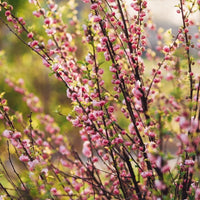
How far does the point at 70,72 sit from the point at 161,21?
11.9 meters

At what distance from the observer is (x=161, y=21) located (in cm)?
1275

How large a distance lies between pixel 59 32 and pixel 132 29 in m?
0.60

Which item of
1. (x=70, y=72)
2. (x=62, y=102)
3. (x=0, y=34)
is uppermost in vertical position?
(x=0, y=34)

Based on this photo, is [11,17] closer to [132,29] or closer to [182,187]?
[132,29]

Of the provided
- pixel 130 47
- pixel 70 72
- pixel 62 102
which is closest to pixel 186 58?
pixel 130 47

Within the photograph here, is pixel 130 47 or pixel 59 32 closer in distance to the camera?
pixel 130 47

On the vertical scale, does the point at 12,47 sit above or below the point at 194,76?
above

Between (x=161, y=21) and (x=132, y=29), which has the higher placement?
(x=161, y=21)

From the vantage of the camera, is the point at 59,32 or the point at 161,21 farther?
the point at 161,21

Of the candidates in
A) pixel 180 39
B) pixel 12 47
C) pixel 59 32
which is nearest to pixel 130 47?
pixel 180 39

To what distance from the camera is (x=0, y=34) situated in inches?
220

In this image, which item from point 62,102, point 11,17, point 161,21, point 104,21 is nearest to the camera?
point 104,21

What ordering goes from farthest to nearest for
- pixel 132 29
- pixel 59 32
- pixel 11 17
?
pixel 59 32 < pixel 11 17 < pixel 132 29

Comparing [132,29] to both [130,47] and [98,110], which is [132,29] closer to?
[130,47]
